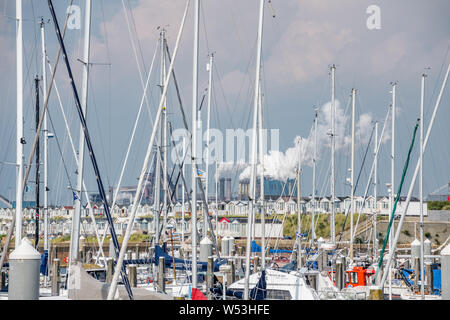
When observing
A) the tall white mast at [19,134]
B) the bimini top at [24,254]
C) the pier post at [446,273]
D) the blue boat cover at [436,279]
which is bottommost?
the blue boat cover at [436,279]

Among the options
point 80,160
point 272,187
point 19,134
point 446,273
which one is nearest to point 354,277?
point 446,273

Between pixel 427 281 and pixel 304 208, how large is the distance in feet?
284

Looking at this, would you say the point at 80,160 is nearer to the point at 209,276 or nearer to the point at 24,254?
the point at 24,254

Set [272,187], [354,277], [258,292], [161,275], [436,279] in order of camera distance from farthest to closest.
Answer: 1. [272,187]
2. [436,279]
3. [354,277]
4. [161,275]
5. [258,292]

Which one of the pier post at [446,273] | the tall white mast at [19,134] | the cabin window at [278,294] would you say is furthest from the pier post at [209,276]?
the pier post at [446,273]

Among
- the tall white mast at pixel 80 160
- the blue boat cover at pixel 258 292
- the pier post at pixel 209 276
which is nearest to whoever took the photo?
the tall white mast at pixel 80 160

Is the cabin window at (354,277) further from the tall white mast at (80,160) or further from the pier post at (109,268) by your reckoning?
the tall white mast at (80,160)

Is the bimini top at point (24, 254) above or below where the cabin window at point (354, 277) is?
above

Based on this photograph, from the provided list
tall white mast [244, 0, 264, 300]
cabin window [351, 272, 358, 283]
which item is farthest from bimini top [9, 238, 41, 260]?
cabin window [351, 272, 358, 283]

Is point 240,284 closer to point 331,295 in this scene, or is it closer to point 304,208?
point 331,295

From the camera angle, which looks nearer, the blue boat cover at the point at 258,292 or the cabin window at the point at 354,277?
the blue boat cover at the point at 258,292

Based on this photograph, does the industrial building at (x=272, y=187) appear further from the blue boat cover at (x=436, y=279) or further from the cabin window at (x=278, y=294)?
the blue boat cover at (x=436, y=279)

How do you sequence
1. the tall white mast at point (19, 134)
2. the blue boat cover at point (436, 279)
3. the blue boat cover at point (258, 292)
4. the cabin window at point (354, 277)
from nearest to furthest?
the tall white mast at point (19, 134), the blue boat cover at point (258, 292), the cabin window at point (354, 277), the blue boat cover at point (436, 279)
